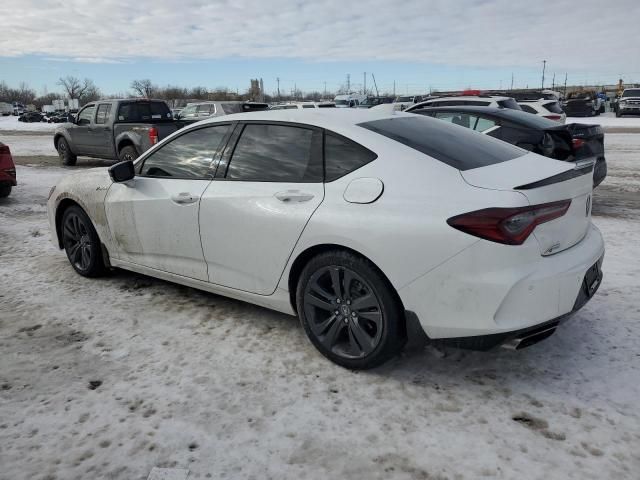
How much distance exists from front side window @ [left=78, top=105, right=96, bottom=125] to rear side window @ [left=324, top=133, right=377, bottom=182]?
465 inches

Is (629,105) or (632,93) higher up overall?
(632,93)

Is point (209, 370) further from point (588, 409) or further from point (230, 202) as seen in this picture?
point (588, 409)

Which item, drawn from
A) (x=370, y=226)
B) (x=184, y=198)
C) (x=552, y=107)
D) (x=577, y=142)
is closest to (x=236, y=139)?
(x=184, y=198)

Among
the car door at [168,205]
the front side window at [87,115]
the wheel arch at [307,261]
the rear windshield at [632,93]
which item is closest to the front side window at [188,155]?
the car door at [168,205]

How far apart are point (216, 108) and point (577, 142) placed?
40.6 ft

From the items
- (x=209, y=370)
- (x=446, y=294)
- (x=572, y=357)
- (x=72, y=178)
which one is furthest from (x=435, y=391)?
(x=72, y=178)

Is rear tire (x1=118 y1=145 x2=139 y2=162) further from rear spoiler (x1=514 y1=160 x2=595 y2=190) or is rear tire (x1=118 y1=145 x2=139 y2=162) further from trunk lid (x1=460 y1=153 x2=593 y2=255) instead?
rear spoiler (x1=514 y1=160 x2=595 y2=190)

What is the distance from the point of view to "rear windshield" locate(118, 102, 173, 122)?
12.7m

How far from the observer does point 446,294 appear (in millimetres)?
2705

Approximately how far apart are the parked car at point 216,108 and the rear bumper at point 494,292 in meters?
13.4

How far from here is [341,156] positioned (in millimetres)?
3205

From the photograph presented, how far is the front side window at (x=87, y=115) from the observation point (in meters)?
13.3

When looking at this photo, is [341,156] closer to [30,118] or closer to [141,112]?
Answer: [141,112]

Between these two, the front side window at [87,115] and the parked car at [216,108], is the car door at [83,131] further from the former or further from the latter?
the parked car at [216,108]
